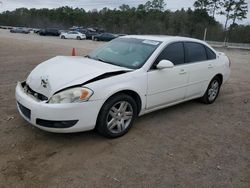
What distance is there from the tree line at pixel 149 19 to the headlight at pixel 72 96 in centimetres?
5361

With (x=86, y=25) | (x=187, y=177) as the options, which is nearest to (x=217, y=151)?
(x=187, y=177)

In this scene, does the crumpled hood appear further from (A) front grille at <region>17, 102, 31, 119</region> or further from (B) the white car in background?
(B) the white car in background

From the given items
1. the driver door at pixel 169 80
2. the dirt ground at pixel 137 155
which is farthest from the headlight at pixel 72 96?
the driver door at pixel 169 80

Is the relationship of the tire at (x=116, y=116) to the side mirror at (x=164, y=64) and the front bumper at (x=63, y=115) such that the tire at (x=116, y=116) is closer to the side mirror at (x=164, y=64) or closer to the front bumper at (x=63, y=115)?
the front bumper at (x=63, y=115)

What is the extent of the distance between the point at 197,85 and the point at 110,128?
2378mm

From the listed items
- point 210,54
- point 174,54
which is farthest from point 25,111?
point 210,54

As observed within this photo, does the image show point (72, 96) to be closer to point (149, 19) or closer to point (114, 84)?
point (114, 84)

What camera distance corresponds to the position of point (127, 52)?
5.08 m

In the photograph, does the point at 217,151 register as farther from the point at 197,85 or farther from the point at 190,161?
the point at 197,85

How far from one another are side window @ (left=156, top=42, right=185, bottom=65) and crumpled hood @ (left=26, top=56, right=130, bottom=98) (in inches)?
34.0

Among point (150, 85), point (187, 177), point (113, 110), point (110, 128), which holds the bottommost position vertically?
point (187, 177)

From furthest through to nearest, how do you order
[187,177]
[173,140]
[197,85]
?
[197,85] → [173,140] → [187,177]

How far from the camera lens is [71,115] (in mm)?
3816

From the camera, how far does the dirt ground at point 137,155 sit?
3.34 meters
